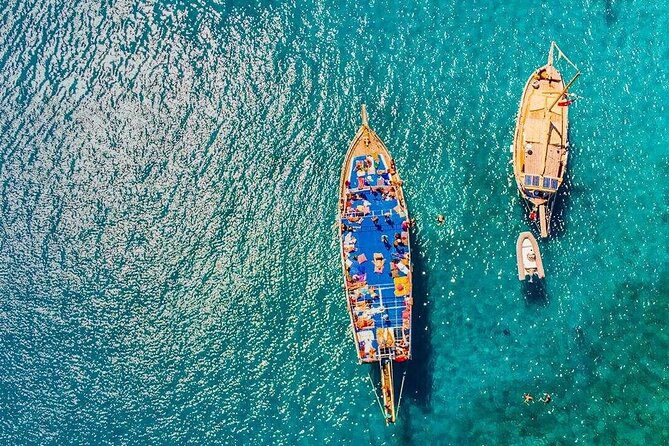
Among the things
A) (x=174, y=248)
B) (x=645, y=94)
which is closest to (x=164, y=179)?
(x=174, y=248)

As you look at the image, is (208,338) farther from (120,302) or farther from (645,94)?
(645,94)

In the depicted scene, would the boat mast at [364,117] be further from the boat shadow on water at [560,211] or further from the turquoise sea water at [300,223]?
the boat shadow on water at [560,211]

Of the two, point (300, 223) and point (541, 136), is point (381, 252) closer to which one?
point (300, 223)

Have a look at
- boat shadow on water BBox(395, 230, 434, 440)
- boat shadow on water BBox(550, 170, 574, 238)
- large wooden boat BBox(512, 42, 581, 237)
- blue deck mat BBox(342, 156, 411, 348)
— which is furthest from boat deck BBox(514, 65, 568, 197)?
boat shadow on water BBox(395, 230, 434, 440)

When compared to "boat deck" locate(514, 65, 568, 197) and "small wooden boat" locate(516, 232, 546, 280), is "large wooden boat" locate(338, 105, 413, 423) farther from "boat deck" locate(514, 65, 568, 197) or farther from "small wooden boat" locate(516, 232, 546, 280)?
"boat deck" locate(514, 65, 568, 197)

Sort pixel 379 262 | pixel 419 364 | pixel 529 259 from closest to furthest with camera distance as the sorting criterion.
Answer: pixel 379 262, pixel 419 364, pixel 529 259

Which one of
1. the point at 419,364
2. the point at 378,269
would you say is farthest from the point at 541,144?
the point at 419,364

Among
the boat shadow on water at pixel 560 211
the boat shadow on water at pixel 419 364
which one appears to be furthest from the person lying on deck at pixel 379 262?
the boat shadow on water at pixel 560 211
